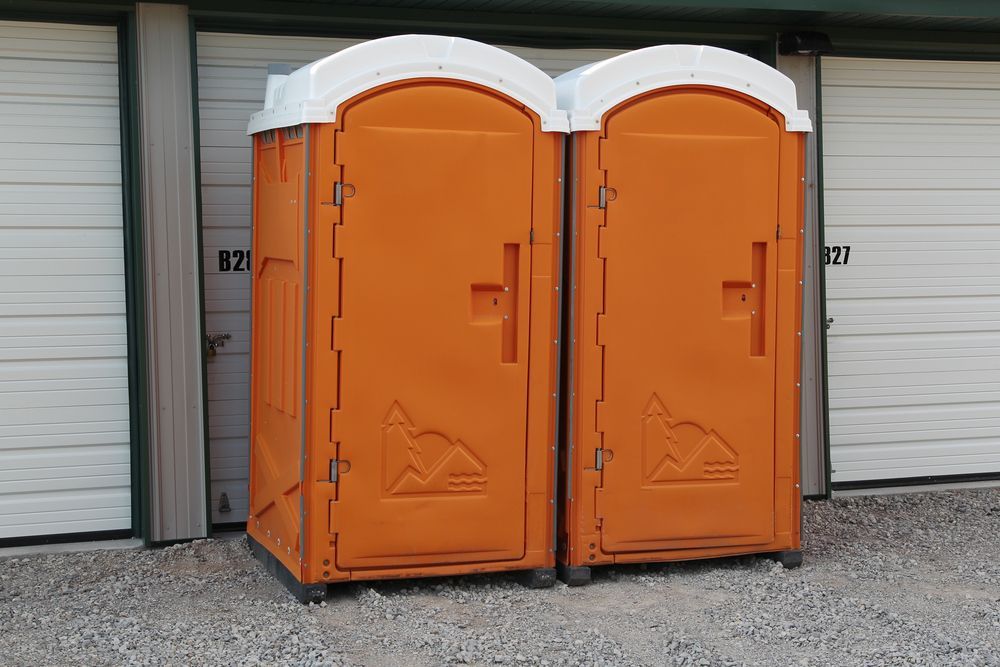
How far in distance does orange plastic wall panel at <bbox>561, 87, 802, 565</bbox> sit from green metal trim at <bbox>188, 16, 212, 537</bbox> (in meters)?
1.90

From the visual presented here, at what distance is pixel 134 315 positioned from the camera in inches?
246

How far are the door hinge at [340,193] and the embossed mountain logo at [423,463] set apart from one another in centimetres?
91

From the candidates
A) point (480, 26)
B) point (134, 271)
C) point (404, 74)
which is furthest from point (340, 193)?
point (480, 26)

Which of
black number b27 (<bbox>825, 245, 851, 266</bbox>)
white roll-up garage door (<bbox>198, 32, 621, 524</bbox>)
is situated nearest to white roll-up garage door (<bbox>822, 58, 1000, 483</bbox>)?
black number b27 (<bbox>825, 245, 851, 266</bbox>)

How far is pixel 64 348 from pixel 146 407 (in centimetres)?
52

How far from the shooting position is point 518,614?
5352 millimetres

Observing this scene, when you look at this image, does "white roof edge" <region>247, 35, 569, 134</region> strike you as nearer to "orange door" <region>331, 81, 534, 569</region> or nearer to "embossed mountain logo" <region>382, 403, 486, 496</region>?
"orange door" <region>331, 81, 534, 569</region>

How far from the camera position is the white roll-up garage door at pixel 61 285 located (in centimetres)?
612

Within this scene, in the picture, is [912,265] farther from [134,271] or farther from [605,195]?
[134,271]

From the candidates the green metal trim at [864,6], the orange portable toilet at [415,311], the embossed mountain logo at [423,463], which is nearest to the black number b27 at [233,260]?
the orange portable toilet at [415,311]

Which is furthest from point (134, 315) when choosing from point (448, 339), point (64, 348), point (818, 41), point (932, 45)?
point (932, 45)

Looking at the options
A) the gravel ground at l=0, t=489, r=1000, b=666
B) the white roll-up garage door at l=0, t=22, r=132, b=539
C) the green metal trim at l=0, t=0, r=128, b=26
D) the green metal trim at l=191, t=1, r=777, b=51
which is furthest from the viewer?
the green metal trim at l=191, t=1, r=777, b=51

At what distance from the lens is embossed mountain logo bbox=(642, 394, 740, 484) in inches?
226

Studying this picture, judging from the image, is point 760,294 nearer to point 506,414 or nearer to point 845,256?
point 506,414
